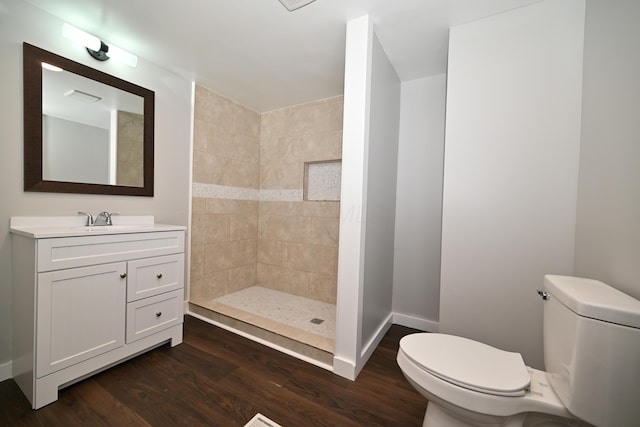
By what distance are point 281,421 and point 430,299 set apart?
1556 millimetres

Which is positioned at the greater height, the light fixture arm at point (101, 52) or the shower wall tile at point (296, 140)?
the light fixture arm at point (101, 52)

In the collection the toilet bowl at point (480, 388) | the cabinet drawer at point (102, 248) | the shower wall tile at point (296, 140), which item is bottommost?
the toilet bowl at point (480, 388)

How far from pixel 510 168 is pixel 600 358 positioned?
97 cm

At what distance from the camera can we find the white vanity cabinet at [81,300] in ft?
4.09

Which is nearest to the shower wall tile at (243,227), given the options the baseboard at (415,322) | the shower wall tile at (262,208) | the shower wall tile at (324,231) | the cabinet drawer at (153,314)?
the shower wall tile at (262,208)

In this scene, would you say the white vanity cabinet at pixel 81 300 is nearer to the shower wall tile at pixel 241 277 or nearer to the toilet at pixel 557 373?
the shower wall tile at pixel 241 277

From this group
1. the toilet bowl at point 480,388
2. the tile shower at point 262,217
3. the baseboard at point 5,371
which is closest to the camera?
the toilet bowl at point 480,388

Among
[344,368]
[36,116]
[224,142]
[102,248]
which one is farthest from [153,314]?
[224,142]

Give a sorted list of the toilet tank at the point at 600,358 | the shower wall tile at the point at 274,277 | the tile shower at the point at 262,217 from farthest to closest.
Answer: the shower wall tile at the point at 274,277 → the tile shower at the point at 262,217 → the toilet tank at the point at 600,358

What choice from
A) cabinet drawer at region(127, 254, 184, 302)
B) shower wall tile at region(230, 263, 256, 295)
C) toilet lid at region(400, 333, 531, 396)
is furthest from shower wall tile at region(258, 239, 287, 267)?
toilet lid at region(400, 333, 531, 396)

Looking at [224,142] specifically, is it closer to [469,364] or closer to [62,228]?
[62,228]

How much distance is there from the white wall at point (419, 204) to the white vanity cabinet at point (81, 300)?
1.99m

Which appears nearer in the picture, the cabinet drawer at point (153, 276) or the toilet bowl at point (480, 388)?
the toilet bowl at point (480, 388)

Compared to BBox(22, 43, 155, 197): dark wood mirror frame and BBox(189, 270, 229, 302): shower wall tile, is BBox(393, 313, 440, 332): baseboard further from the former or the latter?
BBox(22, 43, 155, 197): dark wood mirror frame
